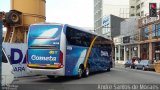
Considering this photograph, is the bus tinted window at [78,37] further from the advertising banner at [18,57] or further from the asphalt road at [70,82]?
the advertising banner at [18,57]

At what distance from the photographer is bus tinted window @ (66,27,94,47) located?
74.9 feet

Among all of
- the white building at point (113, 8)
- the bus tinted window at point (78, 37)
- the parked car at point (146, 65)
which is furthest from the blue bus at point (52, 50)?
the white building at point (113, 8)

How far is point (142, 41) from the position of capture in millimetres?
67688

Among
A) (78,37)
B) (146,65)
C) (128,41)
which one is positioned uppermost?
(128,41)

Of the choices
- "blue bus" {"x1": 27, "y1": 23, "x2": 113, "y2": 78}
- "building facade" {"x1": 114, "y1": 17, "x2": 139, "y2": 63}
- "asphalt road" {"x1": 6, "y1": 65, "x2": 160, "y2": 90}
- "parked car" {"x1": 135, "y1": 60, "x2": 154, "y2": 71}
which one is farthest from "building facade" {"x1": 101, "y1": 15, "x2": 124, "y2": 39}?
"blue bus" {"x1": 27, "y1": 23, "x2": 113, "y2": 78}

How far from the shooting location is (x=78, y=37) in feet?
80.4

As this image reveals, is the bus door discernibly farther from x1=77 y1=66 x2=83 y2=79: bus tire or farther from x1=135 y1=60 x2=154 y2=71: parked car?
x1=135 y1=60 x2=154 y2=71: parked car

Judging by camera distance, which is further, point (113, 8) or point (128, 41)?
point (113, 8)

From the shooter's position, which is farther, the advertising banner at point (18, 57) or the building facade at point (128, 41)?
the building facade at point (128, 41)

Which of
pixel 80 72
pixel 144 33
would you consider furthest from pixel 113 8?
pixel 80 72

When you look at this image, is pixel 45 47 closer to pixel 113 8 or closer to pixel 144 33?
pixel 144 33

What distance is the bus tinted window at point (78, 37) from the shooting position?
22828 mm

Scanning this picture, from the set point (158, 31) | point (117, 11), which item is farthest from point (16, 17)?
point (117, 11)

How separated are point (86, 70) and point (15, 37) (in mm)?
5286
